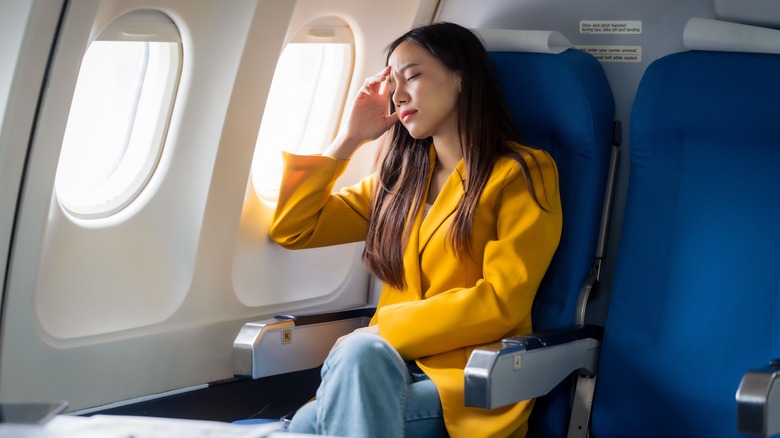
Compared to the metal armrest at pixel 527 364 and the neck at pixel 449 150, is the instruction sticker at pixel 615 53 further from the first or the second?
the metal armrest at pixel 527 364

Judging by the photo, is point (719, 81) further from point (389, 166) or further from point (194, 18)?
point (194, 18)

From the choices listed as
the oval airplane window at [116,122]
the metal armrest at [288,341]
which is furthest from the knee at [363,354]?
the oval airplane window at [116,122]

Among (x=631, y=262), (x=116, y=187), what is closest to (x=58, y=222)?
(x=116, y=187)

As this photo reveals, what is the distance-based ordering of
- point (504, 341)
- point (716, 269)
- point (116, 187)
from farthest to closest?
point (116, 187), point (716, 269), point (504, 341)

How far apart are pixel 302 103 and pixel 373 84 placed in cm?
52

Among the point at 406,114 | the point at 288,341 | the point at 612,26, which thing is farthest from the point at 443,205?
the point at 612,26

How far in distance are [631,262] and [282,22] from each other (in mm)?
→ 1296

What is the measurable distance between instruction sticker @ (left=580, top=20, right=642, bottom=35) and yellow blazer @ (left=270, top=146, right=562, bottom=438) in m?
0.63

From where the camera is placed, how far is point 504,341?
8.37 ft

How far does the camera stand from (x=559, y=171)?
302 cm

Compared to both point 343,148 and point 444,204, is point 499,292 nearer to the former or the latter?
point 444,204

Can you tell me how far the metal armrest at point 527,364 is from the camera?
238 cm

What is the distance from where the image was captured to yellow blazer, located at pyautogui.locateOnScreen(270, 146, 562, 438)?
2.71 metres

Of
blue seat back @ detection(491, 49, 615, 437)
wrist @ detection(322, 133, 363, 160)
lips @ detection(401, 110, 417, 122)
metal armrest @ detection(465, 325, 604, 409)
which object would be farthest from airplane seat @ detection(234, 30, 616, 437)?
wrist @ detection(322, 133, 363, 160)
